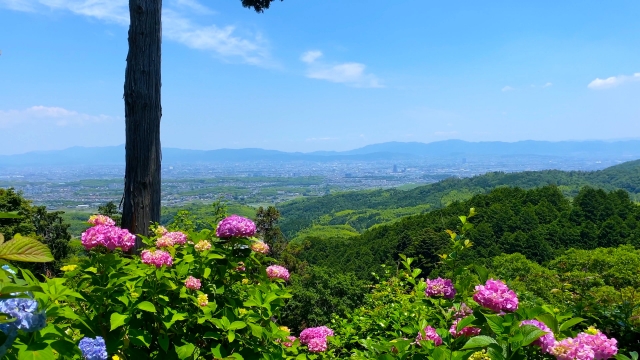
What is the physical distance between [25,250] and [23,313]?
133 millimetres

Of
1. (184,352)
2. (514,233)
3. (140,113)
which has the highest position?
(140,113)

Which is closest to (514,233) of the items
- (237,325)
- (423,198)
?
(237,325)

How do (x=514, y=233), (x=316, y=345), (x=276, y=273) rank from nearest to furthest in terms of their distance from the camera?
(x=276, y=273), (x=316, y=345), (x=514, y=233)

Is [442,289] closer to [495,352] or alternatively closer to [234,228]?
[495,352]

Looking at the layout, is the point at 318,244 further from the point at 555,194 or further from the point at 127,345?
the point at 127,345

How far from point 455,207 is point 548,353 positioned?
38613mm

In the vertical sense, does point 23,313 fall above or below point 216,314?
above

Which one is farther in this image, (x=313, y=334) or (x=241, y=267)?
(x=313, y=334)

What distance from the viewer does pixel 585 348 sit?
3.23 ft

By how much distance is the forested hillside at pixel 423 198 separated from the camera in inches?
2822

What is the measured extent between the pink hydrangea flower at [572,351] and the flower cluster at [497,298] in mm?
242

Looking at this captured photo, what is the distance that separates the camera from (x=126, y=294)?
4.62 feet

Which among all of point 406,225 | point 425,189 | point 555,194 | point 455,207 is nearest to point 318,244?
point 406,225

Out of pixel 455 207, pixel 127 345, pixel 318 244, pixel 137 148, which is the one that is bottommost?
pixel 318 244
